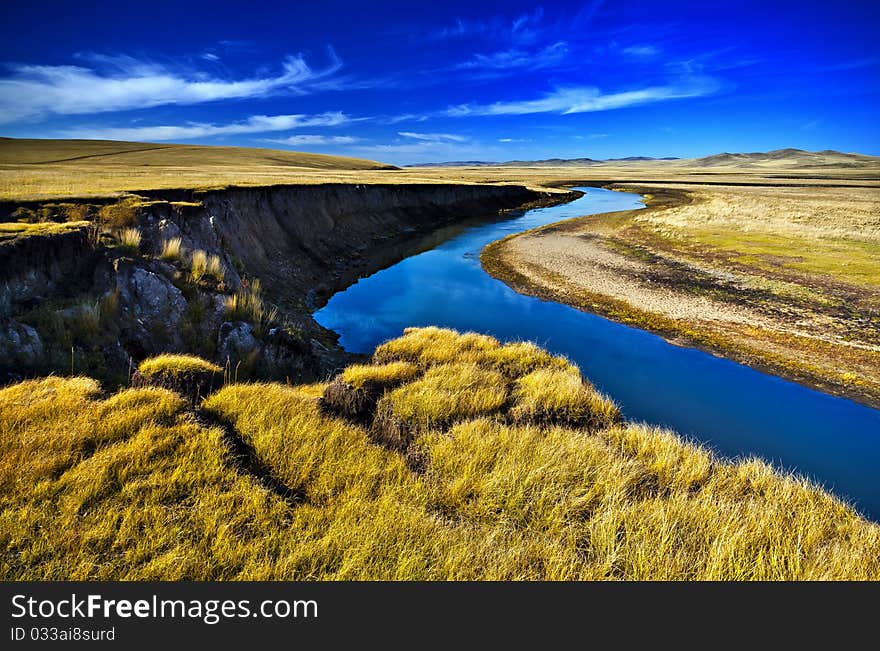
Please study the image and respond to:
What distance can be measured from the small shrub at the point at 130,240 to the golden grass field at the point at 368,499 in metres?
7.06

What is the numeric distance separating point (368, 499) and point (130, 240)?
12.0 meters

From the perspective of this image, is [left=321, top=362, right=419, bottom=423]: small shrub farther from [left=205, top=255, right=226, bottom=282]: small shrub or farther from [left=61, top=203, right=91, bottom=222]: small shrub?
[left=61, top=203, right=91, bottom=222]: small shrub

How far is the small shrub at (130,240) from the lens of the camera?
39.5 feet

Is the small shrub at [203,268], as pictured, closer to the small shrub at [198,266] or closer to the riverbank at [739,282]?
the small shrub at [198,266]

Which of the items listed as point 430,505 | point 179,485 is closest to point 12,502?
point 179,485

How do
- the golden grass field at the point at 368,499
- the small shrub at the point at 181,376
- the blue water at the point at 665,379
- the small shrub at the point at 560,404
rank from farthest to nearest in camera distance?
the blue water at the point at 665,379, the small shrub at the point at 560,404, the small shrub at the point at 181,376, the golden grass field at the point at 368,499

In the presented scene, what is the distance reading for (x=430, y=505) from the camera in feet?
16.2

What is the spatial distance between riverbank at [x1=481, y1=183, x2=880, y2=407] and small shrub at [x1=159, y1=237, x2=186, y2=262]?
16.7 metres

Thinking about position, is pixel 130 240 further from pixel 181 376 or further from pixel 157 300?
pixel 181 376

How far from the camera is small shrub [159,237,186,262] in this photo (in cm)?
1334

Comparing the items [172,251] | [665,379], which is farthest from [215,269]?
[665,379]

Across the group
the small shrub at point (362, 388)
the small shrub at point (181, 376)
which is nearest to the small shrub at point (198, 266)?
the small shrub at point (181, 376)

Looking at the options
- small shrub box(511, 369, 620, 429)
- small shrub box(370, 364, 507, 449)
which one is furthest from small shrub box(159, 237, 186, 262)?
small shrub box(511, 369, 620, 429)

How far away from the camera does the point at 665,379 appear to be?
13898mm
